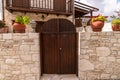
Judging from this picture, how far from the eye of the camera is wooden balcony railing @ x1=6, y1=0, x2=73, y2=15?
1048 cm

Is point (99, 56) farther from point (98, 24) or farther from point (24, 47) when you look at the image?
point (24, 47)

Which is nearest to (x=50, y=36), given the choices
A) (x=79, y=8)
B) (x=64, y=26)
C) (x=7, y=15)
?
(x=64, y=26)

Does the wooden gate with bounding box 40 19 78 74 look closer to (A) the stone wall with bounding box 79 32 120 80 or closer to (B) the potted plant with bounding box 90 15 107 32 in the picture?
(A) the stone wall with bounding box 79 32 120 80

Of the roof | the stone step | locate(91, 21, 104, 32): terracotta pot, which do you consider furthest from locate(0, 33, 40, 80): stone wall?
the roof

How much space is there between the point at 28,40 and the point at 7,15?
4.30 metres

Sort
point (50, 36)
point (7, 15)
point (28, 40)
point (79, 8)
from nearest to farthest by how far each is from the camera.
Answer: point (28, 40) < point (50, 36) < point (7, 15) < point (79, 8)

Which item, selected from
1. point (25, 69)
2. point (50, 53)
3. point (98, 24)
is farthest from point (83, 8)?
point (25, 69)

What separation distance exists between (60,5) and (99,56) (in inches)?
238

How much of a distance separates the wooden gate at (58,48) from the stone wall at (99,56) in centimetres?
55

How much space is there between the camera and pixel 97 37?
23.3 feet

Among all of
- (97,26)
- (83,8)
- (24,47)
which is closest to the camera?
(24,47)

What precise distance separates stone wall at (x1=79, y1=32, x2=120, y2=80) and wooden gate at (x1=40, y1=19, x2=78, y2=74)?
0.55m

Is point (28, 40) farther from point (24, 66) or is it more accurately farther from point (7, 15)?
point (7, 15)

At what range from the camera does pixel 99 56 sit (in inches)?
282
